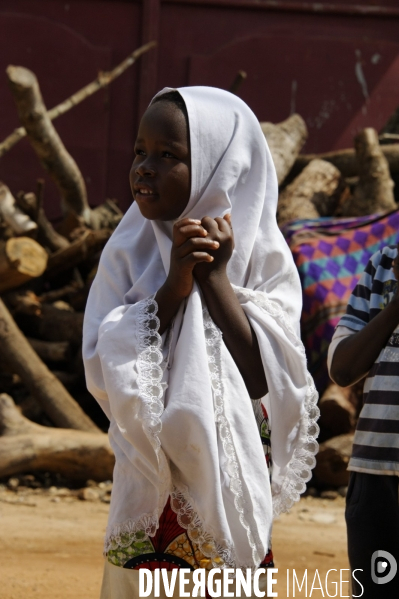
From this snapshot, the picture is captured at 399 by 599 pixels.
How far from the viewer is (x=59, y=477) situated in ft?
17.6

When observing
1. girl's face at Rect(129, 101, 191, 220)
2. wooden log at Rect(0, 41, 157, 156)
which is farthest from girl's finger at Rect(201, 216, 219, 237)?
Answer: wooden log at Rect(0, 41, 157, 156)

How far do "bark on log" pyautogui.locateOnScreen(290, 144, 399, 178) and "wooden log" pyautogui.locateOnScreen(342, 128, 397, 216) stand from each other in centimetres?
36

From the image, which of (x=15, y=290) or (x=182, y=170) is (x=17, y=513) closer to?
(x=15, y=290)

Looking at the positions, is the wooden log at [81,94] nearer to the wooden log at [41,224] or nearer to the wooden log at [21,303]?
the wooden log at [41,224]

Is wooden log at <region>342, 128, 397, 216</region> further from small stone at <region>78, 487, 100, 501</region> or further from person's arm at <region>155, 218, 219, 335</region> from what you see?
person's arm at <region>155, 218, 219, 335</region>

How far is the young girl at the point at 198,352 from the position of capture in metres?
1.87

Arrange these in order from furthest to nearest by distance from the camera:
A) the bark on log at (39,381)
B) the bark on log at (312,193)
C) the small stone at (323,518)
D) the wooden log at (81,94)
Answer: the bark on log at (312,193) < the wooden log at (81,94) < the bark on log at (39,381) < the small stone at (323,518)

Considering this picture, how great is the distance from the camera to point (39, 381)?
5477 millimetres

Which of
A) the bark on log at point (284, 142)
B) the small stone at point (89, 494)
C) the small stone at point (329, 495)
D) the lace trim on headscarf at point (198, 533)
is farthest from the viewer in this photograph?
the bark on log at point (284, 142)

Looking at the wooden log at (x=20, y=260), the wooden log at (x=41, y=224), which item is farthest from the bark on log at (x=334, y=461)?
the wooden log at (x=41, y=224)

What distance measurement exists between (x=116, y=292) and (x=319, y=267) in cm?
360

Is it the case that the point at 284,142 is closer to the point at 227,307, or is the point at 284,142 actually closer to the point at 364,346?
the point at 364,346

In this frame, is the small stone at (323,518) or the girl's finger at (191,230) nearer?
the girl's finger at (191,230)

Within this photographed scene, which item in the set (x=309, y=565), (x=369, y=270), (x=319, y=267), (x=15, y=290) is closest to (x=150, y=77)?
(x=15, y=290)
